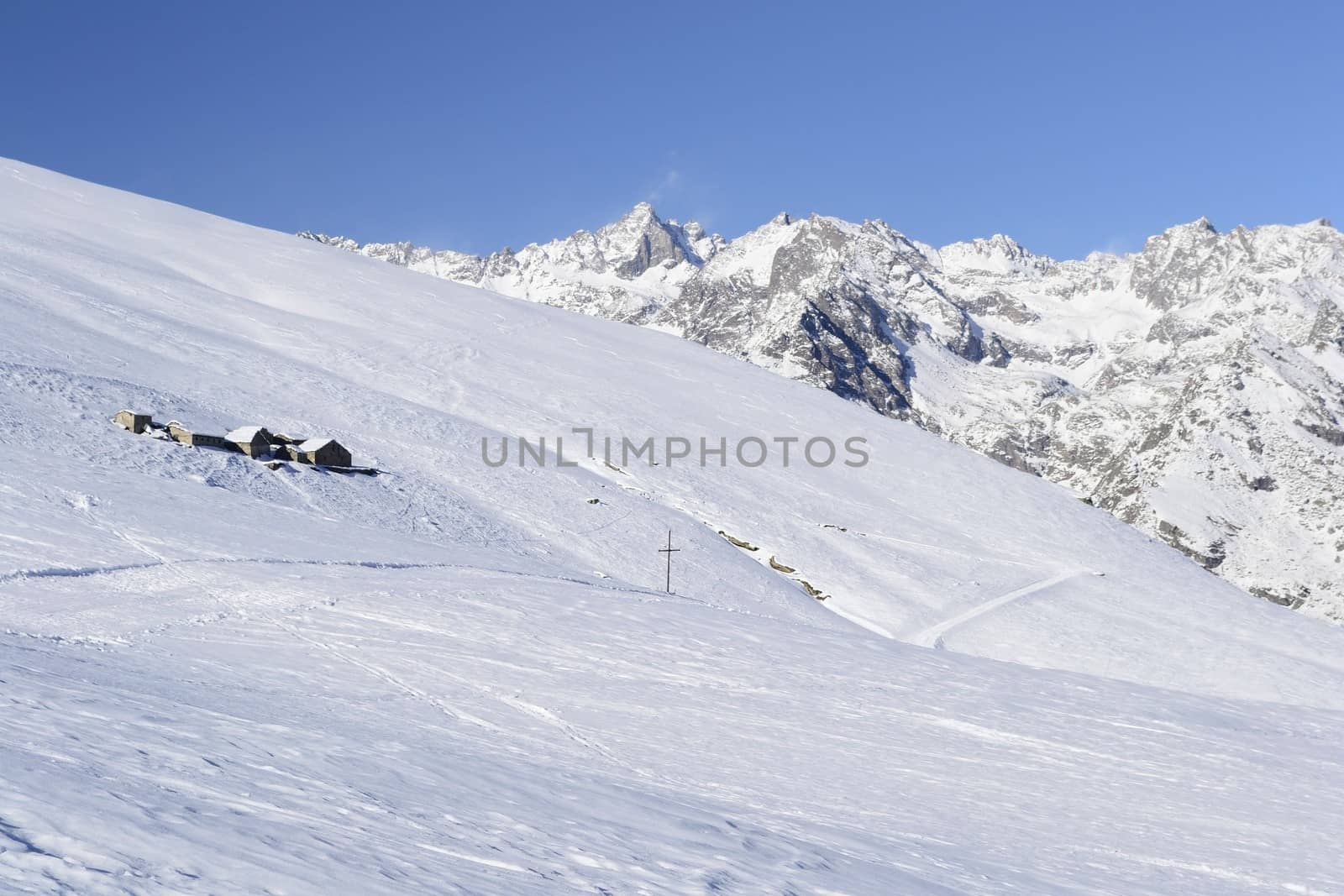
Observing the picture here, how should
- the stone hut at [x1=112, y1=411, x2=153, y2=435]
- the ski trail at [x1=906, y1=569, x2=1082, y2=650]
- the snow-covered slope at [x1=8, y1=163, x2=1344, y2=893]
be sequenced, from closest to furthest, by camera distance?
the snow-covered slope at [x1=8, y1=163, x2=1344, y2=893] → the stone hut at [x1=112, y1=411, x2=153, y2=435] → the ski trail at [x1=906, y1=569, x2=1082, y2=650]

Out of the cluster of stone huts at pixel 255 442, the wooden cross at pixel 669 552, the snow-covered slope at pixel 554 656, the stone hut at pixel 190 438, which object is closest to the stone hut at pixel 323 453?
the cluster of stone huts at pixel 255 442

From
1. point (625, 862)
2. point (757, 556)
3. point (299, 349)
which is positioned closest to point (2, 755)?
point (625, 862)

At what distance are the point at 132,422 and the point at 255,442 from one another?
5.07 meters

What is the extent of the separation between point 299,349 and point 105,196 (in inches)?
1879

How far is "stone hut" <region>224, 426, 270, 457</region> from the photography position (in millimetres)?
48625

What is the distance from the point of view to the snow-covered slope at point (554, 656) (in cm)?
947

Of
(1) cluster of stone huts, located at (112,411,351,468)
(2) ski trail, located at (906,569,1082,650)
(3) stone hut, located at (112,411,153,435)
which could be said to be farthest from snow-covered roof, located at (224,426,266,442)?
(2) ski trail, located at (906,569,1082,650)

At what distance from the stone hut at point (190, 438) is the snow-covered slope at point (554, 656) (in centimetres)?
133

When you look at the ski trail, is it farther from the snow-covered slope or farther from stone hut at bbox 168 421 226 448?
stone hut at bbox 168 421 226 448

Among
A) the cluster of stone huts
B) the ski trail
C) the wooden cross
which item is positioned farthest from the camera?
the ski trail

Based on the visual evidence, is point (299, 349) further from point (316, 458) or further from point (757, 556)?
point (757, 556)

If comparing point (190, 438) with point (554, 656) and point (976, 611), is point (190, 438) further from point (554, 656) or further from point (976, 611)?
point (976, 611)

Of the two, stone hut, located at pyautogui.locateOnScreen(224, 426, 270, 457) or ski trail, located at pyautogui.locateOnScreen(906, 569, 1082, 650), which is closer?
stone hut, located at pyautogui.locateOnScreen(224, 426, 270, 457)

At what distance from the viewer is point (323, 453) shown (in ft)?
166
